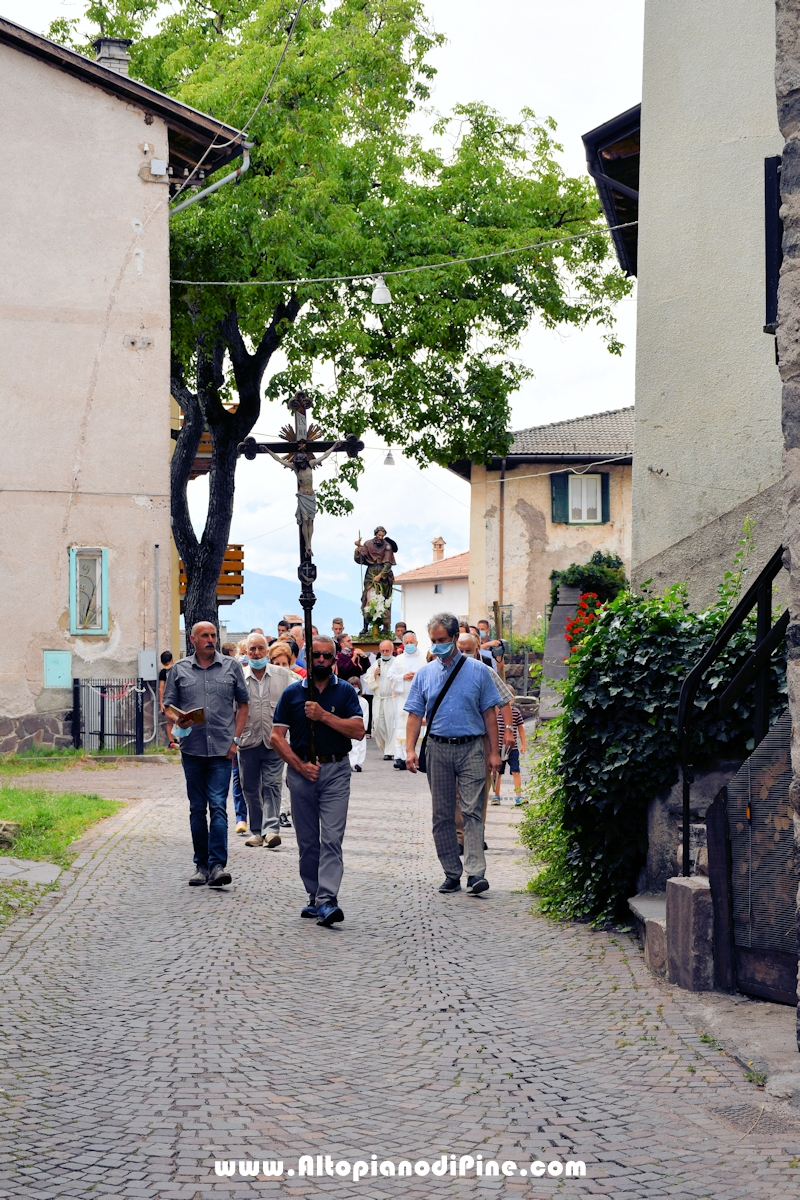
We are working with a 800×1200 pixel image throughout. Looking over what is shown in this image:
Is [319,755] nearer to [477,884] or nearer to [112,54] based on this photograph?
[477,884]

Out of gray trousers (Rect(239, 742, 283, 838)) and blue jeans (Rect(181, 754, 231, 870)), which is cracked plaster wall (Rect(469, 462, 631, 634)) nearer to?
gray trousers (Rect(239, 742, 283, 838))

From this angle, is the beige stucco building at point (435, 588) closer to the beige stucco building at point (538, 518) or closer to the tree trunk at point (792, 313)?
the beige stucco building at point (538, 518)

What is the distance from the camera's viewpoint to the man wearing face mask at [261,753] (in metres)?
12.0

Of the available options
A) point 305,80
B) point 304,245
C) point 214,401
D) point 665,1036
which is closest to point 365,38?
point 305,80

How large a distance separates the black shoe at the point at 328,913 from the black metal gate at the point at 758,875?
2.70m

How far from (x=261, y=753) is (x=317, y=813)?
2.90 metres

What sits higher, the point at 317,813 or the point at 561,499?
the point at 561,499

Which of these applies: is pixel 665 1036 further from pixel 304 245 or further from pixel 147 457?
pixel 304 245

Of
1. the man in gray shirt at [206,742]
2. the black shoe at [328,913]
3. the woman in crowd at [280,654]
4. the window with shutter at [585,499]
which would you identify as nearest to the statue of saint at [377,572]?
the window with shutter at [585,499]

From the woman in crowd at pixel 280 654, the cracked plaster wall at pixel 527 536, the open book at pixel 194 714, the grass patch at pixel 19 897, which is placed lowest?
the grass patch at pixel 19 897

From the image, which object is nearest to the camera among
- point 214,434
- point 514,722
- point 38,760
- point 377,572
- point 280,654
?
point 280,654

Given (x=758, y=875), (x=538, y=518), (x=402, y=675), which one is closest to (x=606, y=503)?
(x=538, y=518)

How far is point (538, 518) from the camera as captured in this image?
40688 millimetres

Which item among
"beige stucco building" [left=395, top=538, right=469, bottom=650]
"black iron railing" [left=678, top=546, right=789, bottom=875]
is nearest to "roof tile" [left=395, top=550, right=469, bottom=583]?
"beige stucco building" [left=395, top=538, right=469, bottom=650]
